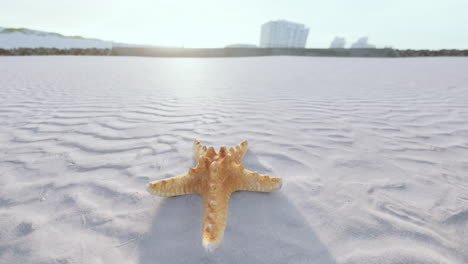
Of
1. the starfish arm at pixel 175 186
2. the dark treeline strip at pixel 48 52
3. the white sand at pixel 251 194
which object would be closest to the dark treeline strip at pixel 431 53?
the white sand at pixel 251 194

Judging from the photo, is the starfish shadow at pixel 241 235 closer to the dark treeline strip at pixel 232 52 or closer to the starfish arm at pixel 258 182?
the starfish arm at pixel 258 182

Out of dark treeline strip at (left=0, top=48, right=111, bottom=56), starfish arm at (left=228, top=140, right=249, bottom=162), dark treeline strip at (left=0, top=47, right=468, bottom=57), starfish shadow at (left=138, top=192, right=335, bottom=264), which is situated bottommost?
starfish shadow at (left=138, top=192, right=335, bottom=264)

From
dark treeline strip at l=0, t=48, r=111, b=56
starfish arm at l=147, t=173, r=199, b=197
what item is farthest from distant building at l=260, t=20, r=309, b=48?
starfish arm at l=147, t=173, r=199, b=197

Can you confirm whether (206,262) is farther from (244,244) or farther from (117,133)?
(117,133)

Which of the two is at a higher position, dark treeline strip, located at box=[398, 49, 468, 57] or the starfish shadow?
dark treeline strip, located at box=[398, 49, 468, 57]

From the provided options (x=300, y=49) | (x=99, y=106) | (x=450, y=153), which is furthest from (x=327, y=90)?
(x=300, y=49)

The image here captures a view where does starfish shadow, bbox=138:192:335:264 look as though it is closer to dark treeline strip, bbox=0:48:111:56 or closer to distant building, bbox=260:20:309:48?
dark treeline strip, bbox=0:48:111:56

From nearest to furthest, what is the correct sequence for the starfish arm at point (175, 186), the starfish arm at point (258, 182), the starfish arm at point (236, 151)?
the starfish arm at point (175, 186)
the starfish arm at point (258, 182)
the starfish arm at point (236, 151)

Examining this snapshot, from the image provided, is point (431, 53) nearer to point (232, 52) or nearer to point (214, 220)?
point (232, 52)

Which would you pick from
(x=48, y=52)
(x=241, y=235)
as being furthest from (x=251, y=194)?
(x=48, y=52)
